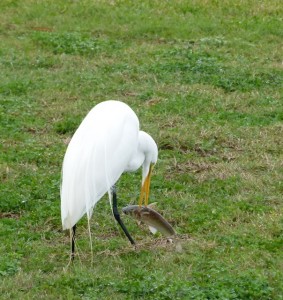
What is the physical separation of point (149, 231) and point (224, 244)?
693mm

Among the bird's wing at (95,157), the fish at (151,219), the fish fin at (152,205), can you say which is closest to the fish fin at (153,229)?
the fish at (151,219)

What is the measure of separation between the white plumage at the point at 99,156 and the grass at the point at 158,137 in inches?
16.3

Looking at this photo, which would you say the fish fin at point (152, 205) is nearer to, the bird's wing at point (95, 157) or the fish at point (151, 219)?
the fish at point (151, 219)

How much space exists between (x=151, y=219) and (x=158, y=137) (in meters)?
2.16

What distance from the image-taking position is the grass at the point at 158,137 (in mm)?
5746

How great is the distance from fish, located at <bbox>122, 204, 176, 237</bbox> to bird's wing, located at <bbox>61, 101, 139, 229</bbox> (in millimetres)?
306

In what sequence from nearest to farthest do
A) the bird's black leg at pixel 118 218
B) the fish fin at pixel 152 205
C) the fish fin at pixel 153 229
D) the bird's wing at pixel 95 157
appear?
1. the bird's wing at pixel 95 157
2. the bird's black leg at pixel 118 218
3. the fish fin at pixel 153 229
4. the fish fin at pixel 152 205

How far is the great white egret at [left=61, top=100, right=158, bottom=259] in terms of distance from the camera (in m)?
5.91

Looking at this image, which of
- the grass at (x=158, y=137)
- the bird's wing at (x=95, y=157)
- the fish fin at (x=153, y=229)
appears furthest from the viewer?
the fish fin at (x=153, y=229)

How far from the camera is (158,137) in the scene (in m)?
8.42

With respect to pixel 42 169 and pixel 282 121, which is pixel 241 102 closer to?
pixel 282 121

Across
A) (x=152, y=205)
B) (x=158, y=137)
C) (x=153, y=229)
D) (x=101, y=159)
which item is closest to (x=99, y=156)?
(x=101, y=159)

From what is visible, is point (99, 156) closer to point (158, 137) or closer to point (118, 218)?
point (118, 218)

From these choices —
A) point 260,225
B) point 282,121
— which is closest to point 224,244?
point 260,225
